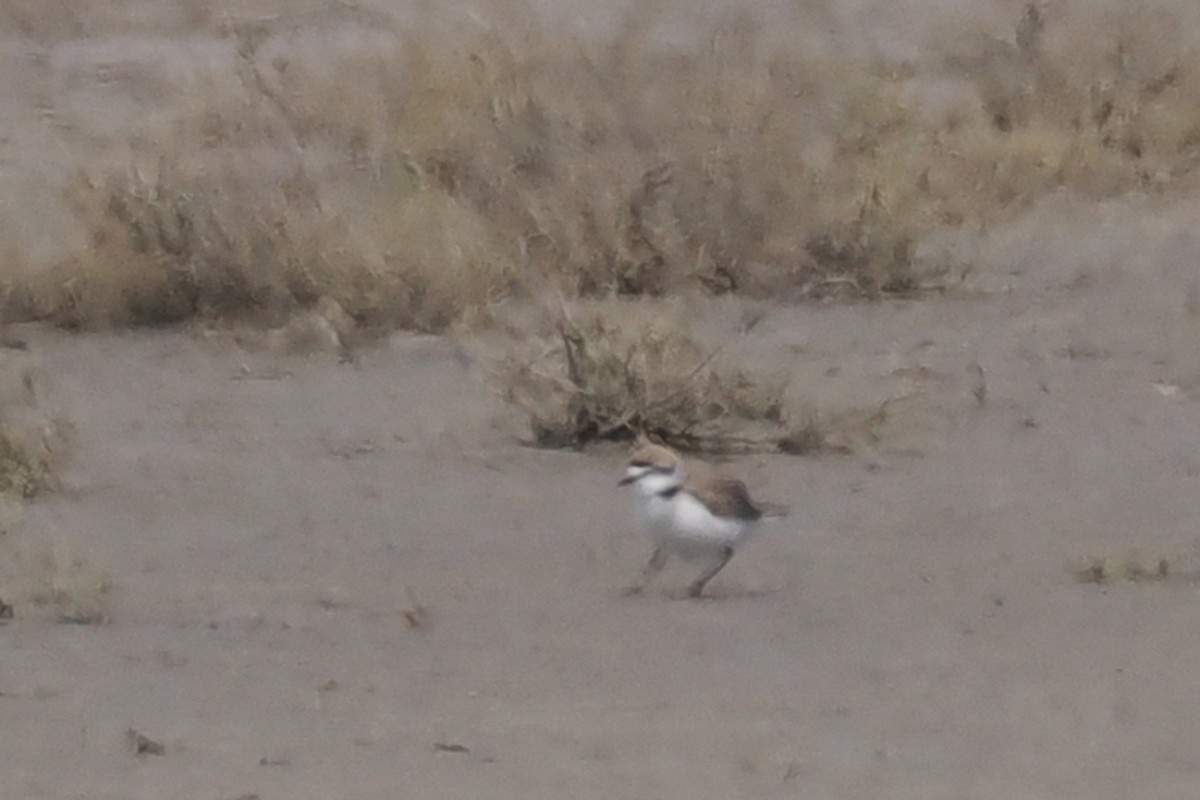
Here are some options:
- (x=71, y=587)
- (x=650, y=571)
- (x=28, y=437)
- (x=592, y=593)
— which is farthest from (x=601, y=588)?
(x=28, y=437)

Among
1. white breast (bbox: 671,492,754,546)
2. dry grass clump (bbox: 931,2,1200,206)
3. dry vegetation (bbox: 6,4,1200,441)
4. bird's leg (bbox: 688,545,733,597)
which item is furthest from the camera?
dry grass clump (bbox: 931,2,1200,206)

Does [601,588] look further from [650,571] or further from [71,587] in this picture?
[71,587]

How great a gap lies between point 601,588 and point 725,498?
56 cm

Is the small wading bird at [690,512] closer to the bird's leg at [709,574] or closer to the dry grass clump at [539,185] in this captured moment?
the bird's leg at [709,574]

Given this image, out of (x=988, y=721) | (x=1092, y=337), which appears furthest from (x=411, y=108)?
(x=988, y=721)

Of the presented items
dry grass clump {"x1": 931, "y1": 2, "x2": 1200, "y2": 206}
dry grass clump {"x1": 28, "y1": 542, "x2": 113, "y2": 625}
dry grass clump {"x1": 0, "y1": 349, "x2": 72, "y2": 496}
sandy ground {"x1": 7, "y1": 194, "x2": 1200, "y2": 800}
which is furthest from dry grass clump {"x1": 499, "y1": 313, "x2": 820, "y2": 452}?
dry grass clump {"x1": 931, "y1": 2, "x2": 1200, "y2": 206}

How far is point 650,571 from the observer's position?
823cm

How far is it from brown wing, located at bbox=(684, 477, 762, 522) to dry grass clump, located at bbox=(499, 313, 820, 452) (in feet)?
7.63

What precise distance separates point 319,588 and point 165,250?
512cm

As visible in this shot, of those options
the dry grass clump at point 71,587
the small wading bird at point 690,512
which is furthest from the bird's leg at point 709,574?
the dry grass clump at point 71,587

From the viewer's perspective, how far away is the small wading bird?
7906 millimetres

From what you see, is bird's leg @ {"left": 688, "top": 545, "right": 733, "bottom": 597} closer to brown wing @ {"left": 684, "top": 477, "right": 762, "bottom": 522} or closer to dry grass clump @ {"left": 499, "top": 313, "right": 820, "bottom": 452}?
brown wing @ {"left": 684, "top": 477, "right": 762, "bottom": 522}

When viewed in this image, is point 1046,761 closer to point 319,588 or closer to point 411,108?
point 319,588

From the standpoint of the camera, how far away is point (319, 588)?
836cm
